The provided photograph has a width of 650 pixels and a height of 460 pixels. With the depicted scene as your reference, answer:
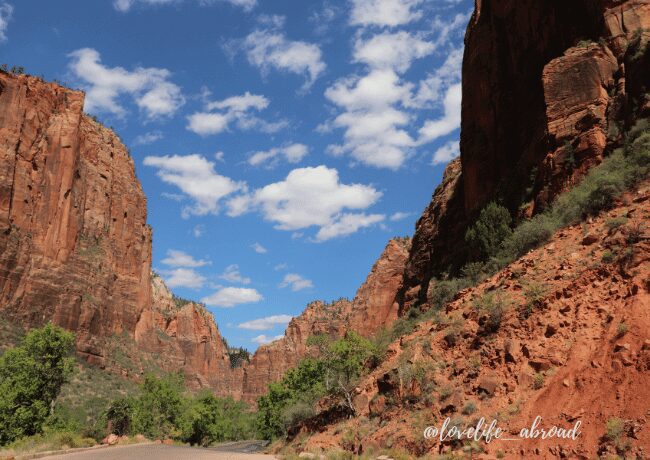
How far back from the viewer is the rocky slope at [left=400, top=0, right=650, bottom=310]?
23.2m

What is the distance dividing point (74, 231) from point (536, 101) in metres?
82.8

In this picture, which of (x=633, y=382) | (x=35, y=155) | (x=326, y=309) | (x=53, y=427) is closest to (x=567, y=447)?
(x=633, y=382)

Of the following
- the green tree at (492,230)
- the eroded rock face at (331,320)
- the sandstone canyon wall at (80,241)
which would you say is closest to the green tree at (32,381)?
the green tree at (492,230)

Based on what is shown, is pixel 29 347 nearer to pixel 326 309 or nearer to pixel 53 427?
pixel 53 427

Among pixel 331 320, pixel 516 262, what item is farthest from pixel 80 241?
pixel 516 262

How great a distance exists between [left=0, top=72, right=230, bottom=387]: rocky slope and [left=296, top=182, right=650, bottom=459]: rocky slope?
71.2m

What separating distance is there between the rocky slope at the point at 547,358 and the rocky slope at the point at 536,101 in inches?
271

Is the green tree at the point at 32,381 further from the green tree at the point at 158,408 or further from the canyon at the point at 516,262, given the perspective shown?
the green tree at the point at 158,408

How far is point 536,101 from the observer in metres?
31.8

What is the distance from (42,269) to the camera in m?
78.8

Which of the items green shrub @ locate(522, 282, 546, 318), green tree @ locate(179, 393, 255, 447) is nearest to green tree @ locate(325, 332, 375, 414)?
green shrub @ locate(522, 282, 546, 318)

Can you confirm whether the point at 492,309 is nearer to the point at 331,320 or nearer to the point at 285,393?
the point at 285,393

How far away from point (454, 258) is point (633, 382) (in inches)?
1098

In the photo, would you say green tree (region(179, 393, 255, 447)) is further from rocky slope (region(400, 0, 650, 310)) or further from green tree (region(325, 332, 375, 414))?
green tree (region(325, 332, 375, 414))
